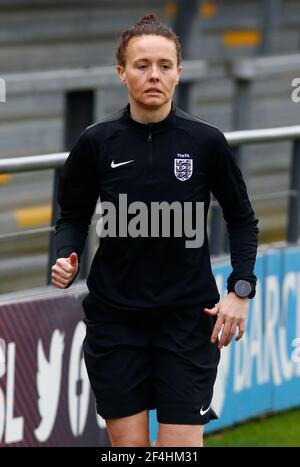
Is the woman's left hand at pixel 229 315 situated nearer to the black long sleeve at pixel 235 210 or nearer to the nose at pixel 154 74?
the black long sleeve at pixel 235 210

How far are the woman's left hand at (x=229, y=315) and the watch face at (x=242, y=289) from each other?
0.05 feet

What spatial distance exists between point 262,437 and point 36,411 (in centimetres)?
143

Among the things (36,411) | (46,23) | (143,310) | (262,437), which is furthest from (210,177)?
(46,23)

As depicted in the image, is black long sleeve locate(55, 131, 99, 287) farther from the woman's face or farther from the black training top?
the woman's face

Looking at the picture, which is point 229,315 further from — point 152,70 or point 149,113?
point 152,70

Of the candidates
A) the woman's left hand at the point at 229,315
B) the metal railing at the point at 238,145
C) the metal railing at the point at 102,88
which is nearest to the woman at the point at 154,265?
the woman's left hand at the point at 229,315

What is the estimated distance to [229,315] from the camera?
4.79 metres

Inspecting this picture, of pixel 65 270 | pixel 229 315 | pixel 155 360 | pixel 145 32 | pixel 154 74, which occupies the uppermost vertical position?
pixel 145 32

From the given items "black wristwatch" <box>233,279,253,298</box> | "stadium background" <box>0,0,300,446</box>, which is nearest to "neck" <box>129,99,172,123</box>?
"black wristwatch" <box>233,279,253,298</box>

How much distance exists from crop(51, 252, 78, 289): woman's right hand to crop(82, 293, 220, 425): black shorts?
0.24 metres

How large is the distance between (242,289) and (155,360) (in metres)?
0.42

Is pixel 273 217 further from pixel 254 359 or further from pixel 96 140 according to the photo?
pixel 96 140

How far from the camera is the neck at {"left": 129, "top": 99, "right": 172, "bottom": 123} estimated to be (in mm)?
4773

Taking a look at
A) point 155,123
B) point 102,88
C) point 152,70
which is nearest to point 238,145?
point 102,88
